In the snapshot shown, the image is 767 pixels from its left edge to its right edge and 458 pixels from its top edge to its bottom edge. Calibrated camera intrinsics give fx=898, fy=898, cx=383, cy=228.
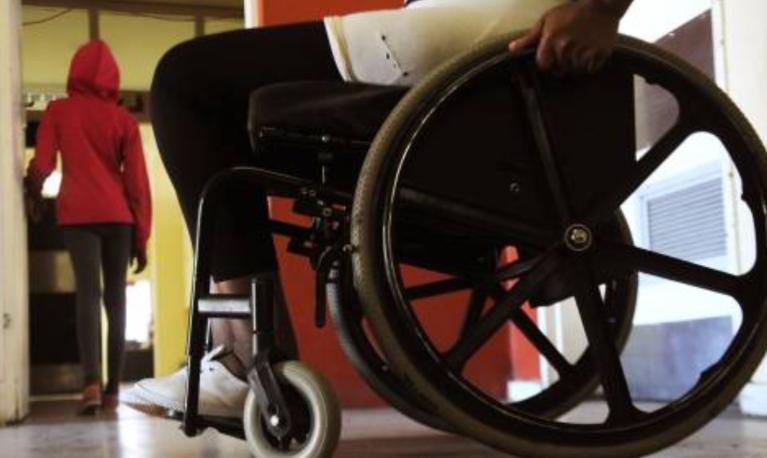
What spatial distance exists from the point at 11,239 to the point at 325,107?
2.05 m

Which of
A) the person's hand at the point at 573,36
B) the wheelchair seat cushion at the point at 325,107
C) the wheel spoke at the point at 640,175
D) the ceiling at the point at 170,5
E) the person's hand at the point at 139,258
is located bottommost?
the person's hand at the point at 139,258

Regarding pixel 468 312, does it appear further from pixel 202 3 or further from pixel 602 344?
pixel 202 3

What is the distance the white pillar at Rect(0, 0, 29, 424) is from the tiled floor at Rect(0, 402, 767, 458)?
1.18 feet

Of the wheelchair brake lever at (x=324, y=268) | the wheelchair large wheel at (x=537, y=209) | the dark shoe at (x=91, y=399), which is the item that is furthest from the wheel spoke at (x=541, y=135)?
the dark shoe at (x=91, y=399)

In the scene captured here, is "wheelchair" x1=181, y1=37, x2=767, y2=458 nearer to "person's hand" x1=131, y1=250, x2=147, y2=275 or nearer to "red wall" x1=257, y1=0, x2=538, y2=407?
"red wall" x1=257, y1=0, x2=538, y2=407

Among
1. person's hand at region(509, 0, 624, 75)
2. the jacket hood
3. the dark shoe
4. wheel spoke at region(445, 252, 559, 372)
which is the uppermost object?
the jacket hood

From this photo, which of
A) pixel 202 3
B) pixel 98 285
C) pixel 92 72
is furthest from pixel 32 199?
pixel 202 3

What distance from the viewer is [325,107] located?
0.89m

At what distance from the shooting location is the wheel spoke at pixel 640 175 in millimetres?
908

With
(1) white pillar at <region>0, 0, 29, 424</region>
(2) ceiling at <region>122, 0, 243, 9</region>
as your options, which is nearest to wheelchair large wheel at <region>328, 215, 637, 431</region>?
(1) white pillar at <region>0, 0, 29, 424</region>

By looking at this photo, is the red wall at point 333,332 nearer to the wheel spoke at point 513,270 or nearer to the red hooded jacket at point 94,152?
the red hooded jacket at point 94,152

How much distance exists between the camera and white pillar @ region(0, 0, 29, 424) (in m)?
2.60

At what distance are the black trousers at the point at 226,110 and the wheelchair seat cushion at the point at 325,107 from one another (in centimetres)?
8

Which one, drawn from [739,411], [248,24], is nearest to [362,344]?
[739,411]
